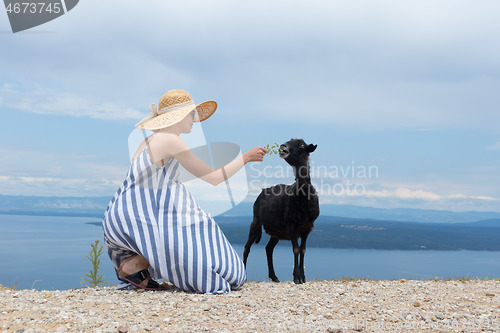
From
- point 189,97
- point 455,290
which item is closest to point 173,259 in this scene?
point 189,97

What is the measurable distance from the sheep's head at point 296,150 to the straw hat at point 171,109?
73.2 inches

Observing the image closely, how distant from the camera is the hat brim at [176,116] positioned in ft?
21.7

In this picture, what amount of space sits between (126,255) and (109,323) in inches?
75.2

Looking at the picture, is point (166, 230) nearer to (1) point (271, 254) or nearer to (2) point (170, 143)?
(2) point (170, 143)

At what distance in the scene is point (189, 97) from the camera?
702cm

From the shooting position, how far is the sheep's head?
27.6 feet

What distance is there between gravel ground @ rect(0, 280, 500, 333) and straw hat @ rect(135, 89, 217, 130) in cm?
256

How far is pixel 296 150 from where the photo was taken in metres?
8.45

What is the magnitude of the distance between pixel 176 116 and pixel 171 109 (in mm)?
278

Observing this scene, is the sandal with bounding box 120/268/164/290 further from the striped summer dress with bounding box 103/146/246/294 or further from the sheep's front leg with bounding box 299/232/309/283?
the sheep's front leg with bounding box 299/232/309/283

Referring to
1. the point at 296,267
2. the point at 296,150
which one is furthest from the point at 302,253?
the point at 296,150

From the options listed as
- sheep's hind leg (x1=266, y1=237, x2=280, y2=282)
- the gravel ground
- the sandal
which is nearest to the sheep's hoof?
the gravel ground

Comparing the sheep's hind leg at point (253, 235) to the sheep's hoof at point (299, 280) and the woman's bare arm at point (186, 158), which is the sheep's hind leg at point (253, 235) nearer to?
the sheep's hoof at point (299, 280)

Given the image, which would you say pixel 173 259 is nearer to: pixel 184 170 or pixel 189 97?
pixel 184 170
